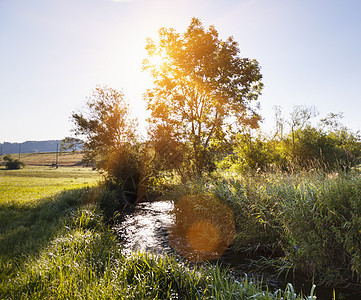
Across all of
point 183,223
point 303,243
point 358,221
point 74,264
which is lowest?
point 183,223

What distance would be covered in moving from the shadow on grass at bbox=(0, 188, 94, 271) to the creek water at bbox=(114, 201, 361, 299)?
2.68 metres

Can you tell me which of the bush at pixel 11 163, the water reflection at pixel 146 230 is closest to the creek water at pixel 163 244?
the water reflection at pixel 146 230

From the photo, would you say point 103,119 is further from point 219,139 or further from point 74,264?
point 74,264

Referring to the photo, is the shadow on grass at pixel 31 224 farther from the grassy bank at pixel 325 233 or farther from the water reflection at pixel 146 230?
the grassy bank at pixel 325 233

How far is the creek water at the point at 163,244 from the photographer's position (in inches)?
236

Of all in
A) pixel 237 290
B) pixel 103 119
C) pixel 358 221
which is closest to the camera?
pixel 237 290

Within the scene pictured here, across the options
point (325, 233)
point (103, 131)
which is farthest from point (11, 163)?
point (325, 233)

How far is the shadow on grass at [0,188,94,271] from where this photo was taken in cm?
729

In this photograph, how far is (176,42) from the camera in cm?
1958

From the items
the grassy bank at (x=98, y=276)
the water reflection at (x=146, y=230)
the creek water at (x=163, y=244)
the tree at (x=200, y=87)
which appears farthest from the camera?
the tree at (x=200, y=87)

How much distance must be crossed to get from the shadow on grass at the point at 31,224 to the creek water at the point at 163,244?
2678 millimetres

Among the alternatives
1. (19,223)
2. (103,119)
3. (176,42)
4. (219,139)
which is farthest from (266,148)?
(19,223)

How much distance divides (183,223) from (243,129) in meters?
11.4

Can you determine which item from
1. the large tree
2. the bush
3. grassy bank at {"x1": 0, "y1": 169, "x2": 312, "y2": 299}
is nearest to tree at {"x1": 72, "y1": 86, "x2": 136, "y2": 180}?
the large tree
